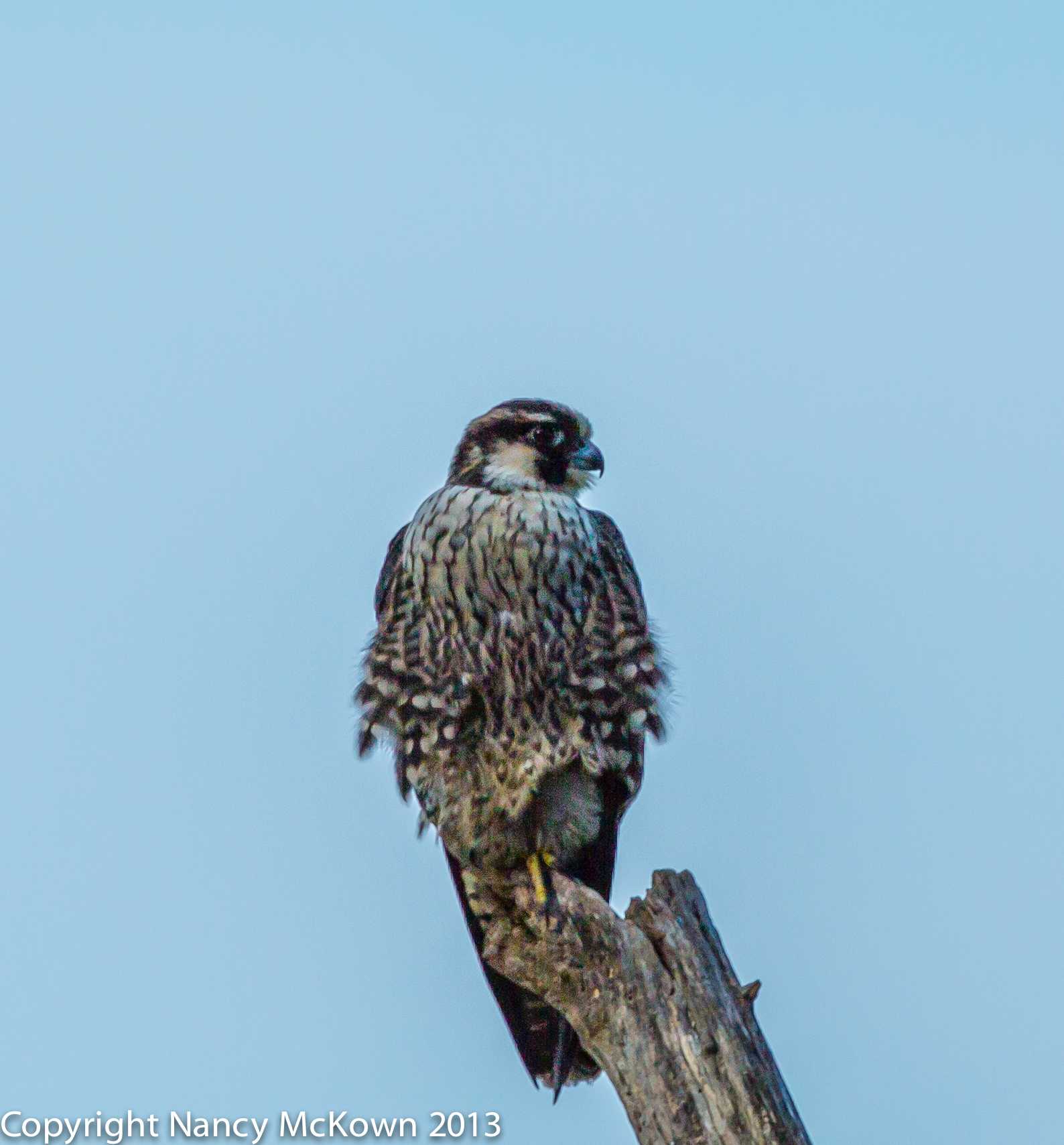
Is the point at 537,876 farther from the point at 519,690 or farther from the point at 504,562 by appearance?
the point at 504,562

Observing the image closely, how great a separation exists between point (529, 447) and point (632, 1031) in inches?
84.5

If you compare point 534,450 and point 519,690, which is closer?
point 519,690

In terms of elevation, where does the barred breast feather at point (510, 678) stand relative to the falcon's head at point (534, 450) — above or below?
below

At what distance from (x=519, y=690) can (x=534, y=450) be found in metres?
0.89

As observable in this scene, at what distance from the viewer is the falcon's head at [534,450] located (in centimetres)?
546

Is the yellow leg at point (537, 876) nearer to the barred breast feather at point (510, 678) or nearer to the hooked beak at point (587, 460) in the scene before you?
the barred breast feather at point (510, 678)

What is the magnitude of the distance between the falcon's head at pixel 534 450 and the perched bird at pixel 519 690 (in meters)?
0.07

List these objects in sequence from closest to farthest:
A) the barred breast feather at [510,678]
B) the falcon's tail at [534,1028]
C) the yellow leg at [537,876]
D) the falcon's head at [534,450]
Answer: the yellow leg at [537,876], the barred breast feather at [510,678], the falcon's tail at [534,1028], the falcon's head at [534,450]

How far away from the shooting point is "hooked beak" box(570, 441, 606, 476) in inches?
217

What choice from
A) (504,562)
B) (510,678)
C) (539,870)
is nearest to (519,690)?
(510,678)

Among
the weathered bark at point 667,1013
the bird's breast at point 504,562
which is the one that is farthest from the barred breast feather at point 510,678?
the weathered bark at point 667,1013

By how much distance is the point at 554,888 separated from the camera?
195 inches

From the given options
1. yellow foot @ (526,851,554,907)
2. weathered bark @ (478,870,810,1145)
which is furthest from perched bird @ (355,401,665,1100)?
weathered bark @ (478,870,810,1145)

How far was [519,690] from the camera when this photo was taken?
507cm
